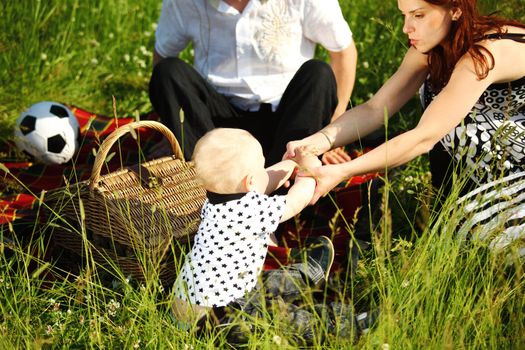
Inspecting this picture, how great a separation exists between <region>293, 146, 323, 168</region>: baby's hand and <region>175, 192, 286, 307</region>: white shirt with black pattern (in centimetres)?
46

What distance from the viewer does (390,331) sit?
2.54 m

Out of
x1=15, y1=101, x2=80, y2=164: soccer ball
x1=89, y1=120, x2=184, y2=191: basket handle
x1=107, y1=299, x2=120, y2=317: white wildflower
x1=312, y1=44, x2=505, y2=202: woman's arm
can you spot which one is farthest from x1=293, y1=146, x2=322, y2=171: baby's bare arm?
x1=15, y1=101, x2=80, y2=164: soccer ball

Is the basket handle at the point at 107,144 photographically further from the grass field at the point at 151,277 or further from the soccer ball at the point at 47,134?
the soccer ball at the point at 47,134

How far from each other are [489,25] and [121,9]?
3.53m

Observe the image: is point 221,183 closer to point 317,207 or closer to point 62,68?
point 317,207

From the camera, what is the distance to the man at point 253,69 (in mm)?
4324

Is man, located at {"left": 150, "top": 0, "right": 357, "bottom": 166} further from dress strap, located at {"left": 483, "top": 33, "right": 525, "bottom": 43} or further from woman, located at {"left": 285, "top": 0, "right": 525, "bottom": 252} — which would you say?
dress strap, located at {"left": 483, "top": 33, "right": 525, "bottom": 43}

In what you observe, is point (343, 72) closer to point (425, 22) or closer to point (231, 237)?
point (425, 22)

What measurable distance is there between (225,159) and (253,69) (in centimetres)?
172

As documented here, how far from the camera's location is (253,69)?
15.3ft

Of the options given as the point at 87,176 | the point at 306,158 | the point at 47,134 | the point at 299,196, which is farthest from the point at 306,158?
the point at 47,134

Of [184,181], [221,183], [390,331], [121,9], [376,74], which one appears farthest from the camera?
[121,9]

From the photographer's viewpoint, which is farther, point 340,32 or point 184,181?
point 340,32

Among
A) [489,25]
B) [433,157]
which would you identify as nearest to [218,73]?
[433,157]
